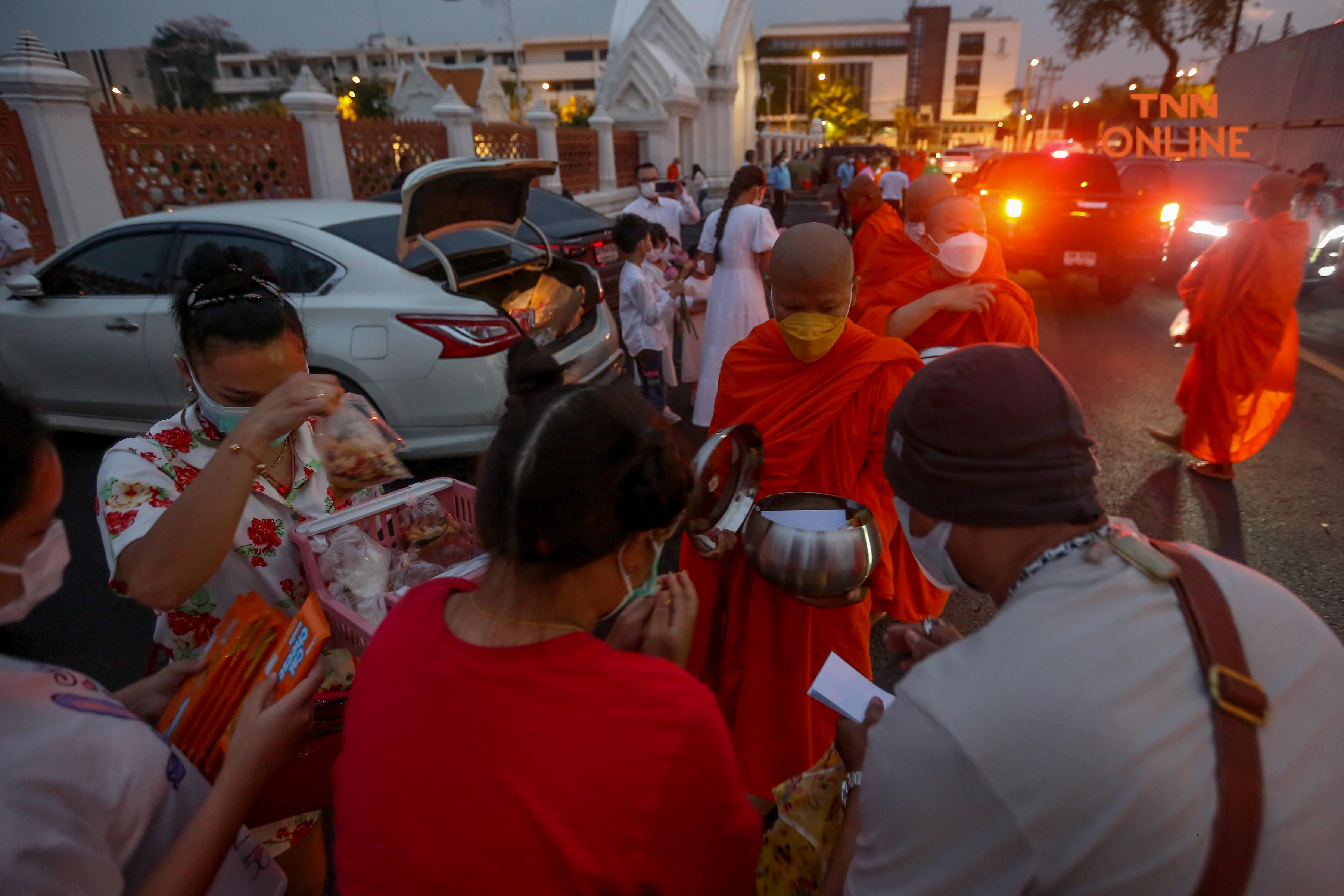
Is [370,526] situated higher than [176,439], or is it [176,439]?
[176,439]

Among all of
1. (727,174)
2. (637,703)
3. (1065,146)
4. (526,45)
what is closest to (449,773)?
(637,703)

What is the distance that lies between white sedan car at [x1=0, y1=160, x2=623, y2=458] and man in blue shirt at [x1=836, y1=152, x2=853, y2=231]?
367 inches

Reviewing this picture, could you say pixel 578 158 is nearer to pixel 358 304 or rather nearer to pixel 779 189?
pixel 779 189

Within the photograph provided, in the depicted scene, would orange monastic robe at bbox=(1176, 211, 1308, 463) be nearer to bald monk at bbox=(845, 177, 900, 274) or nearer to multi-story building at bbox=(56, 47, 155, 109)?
bald monk at bbox=(845, 177, 900, 274)

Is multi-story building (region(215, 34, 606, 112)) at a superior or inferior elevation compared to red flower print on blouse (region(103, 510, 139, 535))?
superior

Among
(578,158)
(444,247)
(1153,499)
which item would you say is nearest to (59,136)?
(444,247)

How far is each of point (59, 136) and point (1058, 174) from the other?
43.1 ft

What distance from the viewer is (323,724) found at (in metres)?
1.45

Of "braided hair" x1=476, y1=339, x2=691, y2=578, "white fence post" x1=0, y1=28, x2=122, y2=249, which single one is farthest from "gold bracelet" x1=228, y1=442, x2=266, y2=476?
"white fence post" x1=0, y1=28, x2=122, y2=249

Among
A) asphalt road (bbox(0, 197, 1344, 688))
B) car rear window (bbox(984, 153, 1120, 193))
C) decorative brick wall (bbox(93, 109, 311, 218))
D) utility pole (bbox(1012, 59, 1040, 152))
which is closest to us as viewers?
asphalt road (bbox(0, 197, 1344, 688))

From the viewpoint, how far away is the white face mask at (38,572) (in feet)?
3.50

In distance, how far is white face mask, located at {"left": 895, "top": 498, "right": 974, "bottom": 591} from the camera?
3.99 ft

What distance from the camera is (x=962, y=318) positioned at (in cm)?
323

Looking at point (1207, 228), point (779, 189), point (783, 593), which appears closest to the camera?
point (783, 593)
